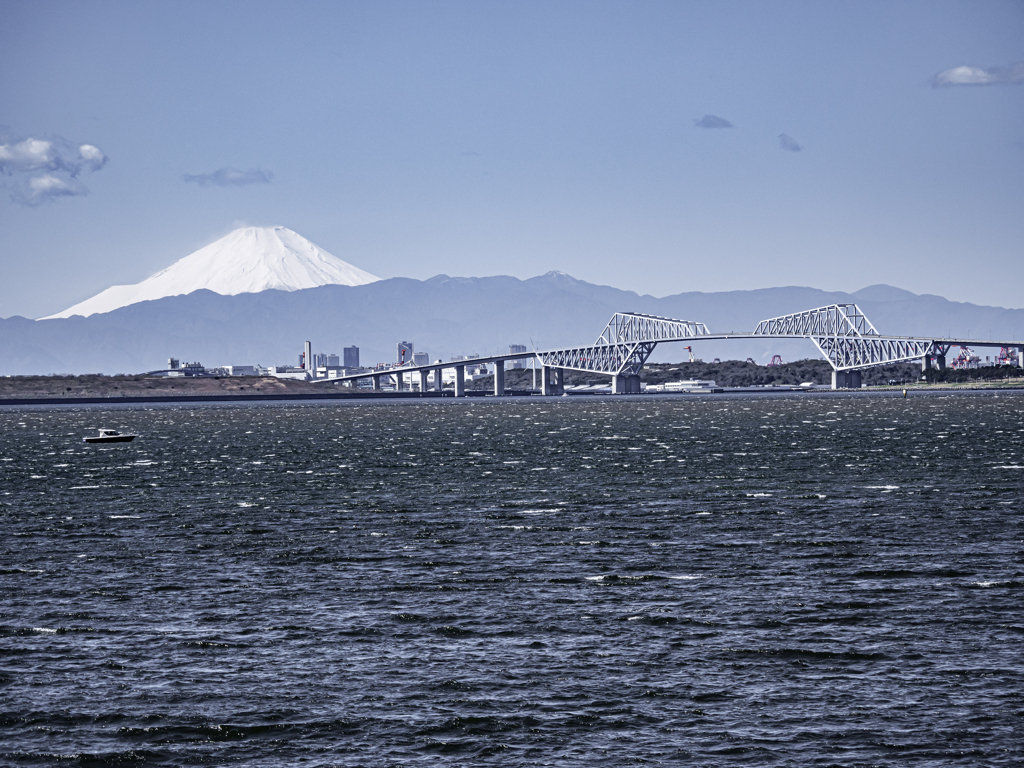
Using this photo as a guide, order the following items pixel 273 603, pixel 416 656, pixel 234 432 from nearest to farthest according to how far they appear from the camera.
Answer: pixel 416 656, pixel 273 603, pixel 234 432

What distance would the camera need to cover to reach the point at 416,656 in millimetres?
21656

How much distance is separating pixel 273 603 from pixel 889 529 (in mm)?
19803

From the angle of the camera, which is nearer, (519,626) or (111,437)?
(519,626)

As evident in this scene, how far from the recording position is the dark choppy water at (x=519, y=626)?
17.3m

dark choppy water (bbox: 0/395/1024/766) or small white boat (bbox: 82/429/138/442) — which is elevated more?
small white boat (bbox: 82/429/138/442)

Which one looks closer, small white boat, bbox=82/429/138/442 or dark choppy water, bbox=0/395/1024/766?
dark choppy water, bbox=0/395/1024/766

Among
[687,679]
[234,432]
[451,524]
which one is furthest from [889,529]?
[234,432]

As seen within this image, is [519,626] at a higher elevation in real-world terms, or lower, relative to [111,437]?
lower

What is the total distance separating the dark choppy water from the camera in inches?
681

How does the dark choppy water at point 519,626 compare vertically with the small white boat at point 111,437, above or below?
below

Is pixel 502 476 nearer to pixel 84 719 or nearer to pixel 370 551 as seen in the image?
pixel 370 551

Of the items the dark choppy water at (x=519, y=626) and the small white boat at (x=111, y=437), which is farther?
the small white boat at (x=111, y=437)

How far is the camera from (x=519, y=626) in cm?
2388

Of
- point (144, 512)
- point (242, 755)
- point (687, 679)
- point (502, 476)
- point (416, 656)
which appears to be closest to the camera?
point (242, 755)
